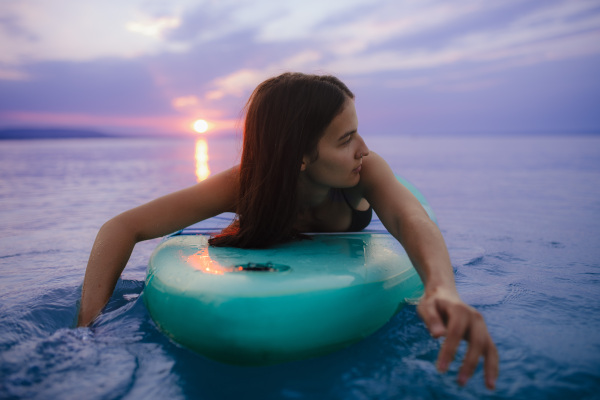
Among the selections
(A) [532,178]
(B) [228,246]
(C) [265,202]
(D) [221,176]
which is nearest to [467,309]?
(C) [265,202]

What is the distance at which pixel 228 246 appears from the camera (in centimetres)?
214

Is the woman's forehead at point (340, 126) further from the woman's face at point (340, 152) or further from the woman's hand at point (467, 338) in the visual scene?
the woman's hand at point (467, 338)

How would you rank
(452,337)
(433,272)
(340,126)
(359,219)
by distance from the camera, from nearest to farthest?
(452,337), (433,272), (340,126), (359,219)

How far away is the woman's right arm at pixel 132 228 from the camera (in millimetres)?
1962

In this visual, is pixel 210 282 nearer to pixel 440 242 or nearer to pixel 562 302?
pixel 440 242

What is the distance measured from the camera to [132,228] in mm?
2037

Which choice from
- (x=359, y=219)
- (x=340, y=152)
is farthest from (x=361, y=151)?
(x=359, y=219)

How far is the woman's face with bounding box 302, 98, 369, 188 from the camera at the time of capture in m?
1.97

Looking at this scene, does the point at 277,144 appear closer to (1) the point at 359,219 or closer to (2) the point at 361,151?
(2) the point at 361,151

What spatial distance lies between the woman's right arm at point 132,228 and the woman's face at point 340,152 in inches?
17.8

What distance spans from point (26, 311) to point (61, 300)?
210mm

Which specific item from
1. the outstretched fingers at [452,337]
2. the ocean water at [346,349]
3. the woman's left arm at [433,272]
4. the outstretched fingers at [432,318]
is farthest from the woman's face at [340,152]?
the outstretched fingers at [452,337]

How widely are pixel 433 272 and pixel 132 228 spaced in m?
1.34

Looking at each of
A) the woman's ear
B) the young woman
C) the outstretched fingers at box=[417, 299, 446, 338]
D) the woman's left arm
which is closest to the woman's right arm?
the young woman
